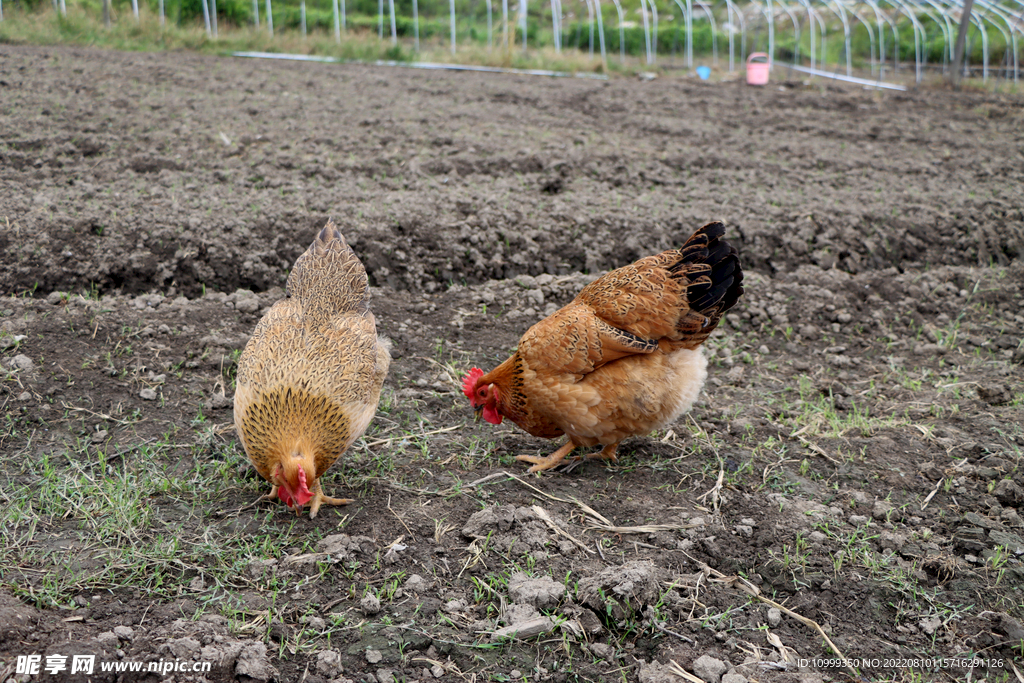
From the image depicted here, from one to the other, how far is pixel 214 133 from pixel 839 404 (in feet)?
21.9

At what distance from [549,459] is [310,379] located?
1303mm

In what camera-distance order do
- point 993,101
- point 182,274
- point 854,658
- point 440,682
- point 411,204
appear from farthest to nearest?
point 993,101, point 411,204, point 182,274, point 854,658, point 440,682

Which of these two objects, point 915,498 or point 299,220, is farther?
point 299,220

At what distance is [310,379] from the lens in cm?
296

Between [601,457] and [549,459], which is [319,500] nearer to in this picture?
[549,459]

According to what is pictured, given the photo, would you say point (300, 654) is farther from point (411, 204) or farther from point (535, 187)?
point (535, 187)

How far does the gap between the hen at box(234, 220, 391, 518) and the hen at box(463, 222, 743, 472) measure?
2.17 ft

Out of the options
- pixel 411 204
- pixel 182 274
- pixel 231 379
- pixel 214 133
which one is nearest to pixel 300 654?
pixel 231 379

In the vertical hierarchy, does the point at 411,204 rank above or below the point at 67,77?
below

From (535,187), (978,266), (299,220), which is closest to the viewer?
(299,220)

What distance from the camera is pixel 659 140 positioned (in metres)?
8.94

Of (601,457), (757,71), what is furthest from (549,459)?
(757,71)

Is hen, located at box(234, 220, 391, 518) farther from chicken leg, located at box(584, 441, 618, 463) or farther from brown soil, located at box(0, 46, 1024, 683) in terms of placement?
chicken leg, located at box(584, 441, 618, 463)

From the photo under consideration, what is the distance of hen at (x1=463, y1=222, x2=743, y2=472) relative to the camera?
3332 millimetres
